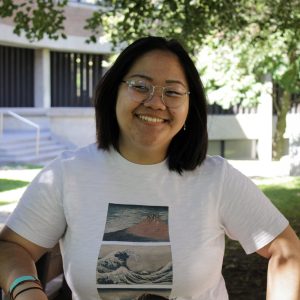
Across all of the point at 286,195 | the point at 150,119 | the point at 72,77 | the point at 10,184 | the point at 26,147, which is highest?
the point at 150,119

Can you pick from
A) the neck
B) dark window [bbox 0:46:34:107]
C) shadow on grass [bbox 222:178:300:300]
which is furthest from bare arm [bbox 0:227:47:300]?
dark window [bbox 0:46:34:107]

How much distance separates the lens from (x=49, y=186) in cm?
196

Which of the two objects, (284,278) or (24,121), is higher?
(284,278)

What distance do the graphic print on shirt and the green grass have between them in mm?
5298

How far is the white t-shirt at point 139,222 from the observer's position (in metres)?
1.90

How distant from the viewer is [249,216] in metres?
2.00

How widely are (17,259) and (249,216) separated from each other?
0.79 meters

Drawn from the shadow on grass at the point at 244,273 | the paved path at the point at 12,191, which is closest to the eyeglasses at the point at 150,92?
the shadow on grass at the point at 244,273

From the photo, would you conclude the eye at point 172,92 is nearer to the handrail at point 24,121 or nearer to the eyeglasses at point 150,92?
the eyeglasses at point 150,92

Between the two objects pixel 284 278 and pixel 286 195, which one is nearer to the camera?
pixel 284 278

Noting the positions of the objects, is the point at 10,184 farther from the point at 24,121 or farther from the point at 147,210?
the point at 147,210

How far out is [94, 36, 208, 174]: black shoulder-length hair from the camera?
6.58 feet

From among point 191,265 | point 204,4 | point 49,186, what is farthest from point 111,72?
point 204,4

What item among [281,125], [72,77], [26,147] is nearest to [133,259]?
[26,147]
